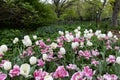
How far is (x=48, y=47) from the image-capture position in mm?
4109

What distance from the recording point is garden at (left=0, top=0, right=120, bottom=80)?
2.92m

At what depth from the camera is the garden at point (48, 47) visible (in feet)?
9.56

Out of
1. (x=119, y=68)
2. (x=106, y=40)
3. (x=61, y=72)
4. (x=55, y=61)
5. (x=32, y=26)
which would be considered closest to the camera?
(x=61, y=72)

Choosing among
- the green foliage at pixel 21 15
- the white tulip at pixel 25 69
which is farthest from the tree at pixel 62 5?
the white tulip at pixel 25 69

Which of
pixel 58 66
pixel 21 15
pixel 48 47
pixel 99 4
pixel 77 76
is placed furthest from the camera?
pixel 99 4

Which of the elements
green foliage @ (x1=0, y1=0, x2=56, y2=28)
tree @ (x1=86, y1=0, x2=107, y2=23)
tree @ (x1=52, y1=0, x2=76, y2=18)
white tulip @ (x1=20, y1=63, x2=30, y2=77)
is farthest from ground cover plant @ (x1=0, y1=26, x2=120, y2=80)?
tree @ (x1=52, y1=0, x2=76, y2=18)

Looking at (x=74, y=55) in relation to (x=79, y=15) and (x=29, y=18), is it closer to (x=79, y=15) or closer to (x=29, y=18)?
(x=29, y=18)

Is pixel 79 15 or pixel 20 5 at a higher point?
pixel 20 5

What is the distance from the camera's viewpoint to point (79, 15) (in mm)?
45281

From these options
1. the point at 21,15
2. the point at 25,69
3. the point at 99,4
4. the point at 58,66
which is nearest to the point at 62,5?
the point at 99,4

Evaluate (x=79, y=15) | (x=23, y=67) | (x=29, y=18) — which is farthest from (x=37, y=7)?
(x=79, y=15)

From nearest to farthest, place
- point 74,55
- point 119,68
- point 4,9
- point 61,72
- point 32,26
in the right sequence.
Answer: point 61,72, point 119,68, point 74,55, point 4,9, point 32,26

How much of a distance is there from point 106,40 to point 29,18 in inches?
265

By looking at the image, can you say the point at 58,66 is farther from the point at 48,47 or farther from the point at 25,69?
the point at 48,47
